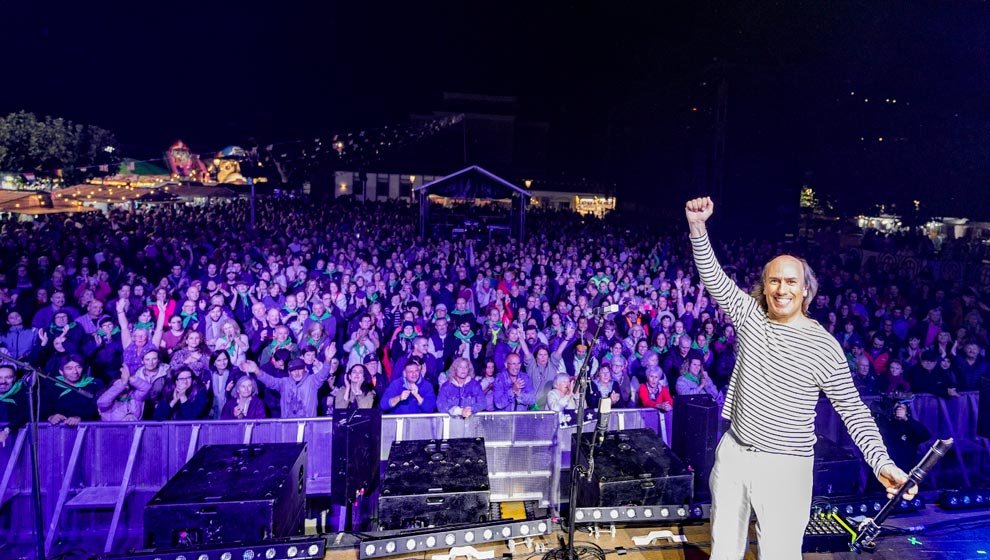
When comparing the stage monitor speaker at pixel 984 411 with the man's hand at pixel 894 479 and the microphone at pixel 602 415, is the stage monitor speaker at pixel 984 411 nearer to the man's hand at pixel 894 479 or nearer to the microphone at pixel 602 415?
the man's hand at pixel 894 479

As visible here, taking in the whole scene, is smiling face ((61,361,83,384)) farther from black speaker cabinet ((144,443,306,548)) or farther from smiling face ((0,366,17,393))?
black speaker cabinet ((144,443,306,548))

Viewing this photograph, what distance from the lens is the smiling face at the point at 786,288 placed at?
2.31 meters

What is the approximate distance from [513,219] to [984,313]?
1249 centimetres

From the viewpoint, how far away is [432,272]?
10461 millimetres

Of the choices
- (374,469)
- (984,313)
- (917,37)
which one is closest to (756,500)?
(374,469)

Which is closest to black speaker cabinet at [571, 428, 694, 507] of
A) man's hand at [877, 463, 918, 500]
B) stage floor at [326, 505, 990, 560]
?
stage floor at [326, 505, 990, 560]

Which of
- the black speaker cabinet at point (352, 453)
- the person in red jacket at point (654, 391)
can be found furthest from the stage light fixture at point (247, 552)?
the person in red jacket at point (654, 391)

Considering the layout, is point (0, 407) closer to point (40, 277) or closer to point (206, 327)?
point (206, 327)

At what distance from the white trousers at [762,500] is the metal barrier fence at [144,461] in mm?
1875

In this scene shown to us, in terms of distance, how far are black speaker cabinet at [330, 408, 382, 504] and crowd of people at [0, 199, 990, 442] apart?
0.94 m

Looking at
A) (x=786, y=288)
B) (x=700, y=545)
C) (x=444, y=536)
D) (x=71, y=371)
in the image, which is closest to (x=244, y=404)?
(x=71, y=371)

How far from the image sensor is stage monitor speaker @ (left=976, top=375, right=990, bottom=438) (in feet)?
18.2

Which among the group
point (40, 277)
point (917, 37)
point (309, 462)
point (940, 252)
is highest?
point (917, 37)

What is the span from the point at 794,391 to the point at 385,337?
18.8ft
